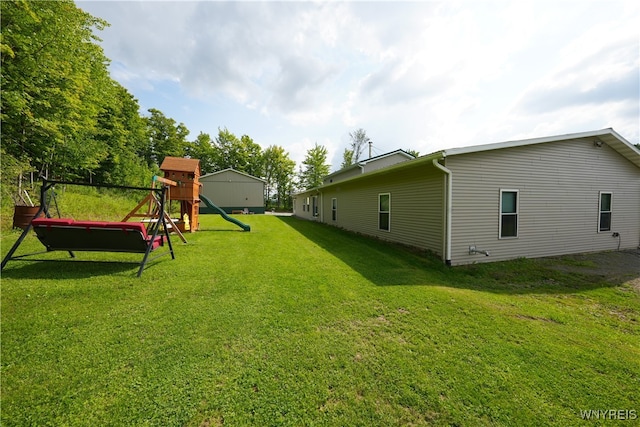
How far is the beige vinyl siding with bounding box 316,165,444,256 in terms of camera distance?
6.80m

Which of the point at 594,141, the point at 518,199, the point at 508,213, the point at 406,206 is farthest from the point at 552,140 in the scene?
the point at 406,206

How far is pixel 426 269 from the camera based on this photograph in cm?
580

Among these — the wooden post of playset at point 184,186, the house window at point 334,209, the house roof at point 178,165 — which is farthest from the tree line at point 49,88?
the house window at point 334,209

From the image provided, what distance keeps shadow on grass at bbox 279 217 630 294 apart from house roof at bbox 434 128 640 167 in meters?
2.83

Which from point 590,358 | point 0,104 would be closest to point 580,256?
point 590,358

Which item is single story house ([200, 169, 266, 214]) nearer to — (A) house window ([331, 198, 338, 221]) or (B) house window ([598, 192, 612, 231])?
(A) house window ([331, 198, 338, 221])

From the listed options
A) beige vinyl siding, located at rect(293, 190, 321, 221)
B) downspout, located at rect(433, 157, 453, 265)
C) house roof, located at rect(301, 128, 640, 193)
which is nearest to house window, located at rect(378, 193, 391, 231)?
house roof, located at rect(301, 128, 640, 193)

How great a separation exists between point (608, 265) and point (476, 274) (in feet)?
14.3

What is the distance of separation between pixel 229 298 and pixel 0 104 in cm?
1204

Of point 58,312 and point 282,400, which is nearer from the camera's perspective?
point 282,400

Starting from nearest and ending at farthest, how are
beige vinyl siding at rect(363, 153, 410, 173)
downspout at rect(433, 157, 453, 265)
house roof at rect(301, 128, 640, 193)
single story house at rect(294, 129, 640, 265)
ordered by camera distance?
house roof at rect(301, 128, 640, 193) < downspout at rect(433, 157, 453, 265) < single story house at rect(294, 129, 640, 265) < beige vinyl siding at rect(363, 153, 410, 173)

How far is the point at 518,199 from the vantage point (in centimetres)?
702

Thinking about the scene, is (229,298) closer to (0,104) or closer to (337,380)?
(337,380)

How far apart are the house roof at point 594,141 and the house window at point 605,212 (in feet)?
4.80
